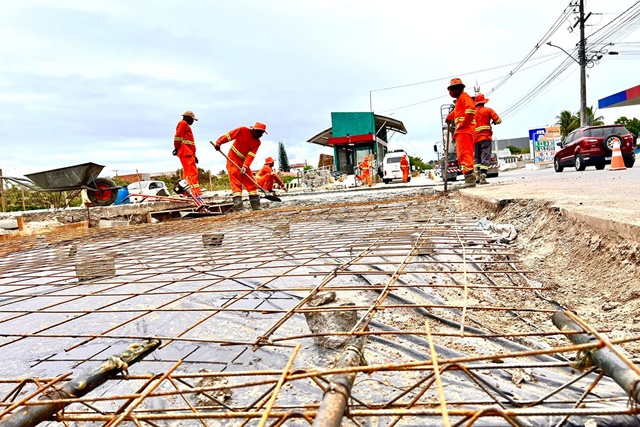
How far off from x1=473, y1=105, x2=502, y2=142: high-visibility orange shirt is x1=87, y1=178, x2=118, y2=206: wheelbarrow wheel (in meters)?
7.13

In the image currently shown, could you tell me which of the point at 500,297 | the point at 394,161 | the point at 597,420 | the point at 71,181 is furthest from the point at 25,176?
the point at 394,161

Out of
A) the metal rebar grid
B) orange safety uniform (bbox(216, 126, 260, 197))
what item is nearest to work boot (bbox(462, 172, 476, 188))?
orange safety uniform (bbox(216, 126, 260, 197))

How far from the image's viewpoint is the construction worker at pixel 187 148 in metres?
7.45

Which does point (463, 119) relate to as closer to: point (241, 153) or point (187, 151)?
point (241, 153)

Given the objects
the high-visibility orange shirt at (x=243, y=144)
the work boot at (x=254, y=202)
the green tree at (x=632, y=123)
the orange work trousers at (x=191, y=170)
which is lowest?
the work boot at (x=254, y=202)

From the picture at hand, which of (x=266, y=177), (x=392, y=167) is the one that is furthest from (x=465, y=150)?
(x=392, y=167)

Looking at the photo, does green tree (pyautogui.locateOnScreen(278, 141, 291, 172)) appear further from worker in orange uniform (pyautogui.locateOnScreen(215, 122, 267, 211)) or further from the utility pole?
worker in orange uniform (pyautogui.locateOnScreen(215, 122, 267, 211))

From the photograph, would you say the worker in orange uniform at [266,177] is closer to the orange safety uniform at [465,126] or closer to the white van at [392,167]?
the orange safety uniform at [465,126]

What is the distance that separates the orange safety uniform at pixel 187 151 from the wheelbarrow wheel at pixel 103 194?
56.0 inches

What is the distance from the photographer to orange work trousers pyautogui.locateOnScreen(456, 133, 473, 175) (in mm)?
6730

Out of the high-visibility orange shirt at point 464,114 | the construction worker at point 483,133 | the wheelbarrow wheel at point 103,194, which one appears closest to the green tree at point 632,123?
the construction worker at point 483,133

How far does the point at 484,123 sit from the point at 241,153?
15.4 ft

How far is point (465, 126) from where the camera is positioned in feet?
21.9

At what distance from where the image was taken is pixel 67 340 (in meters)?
1.64
